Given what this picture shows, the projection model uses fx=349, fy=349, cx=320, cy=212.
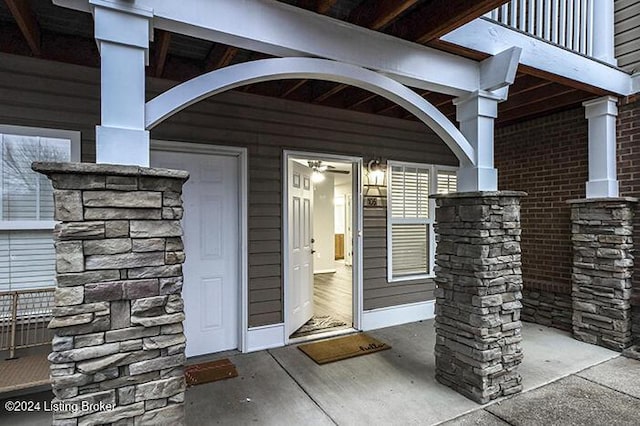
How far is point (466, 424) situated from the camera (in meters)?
2.38

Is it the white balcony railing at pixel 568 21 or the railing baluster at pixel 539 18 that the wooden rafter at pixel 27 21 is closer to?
the white balcony railing at pixel 568 21

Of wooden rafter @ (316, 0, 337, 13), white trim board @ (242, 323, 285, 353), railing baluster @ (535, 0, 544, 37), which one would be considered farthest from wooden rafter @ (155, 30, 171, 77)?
railing baluster @ (535, 0, 544, 37)

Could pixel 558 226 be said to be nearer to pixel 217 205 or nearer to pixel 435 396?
pixel 435 396

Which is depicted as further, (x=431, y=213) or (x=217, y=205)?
(x=431, y=213)

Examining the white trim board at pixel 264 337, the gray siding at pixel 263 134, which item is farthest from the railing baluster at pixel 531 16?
the white trim board at pixel 264 337

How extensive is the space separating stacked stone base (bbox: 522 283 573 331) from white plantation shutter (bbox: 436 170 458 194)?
172 cm

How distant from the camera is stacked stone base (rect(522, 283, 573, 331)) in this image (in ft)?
14.1

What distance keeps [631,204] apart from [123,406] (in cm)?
484

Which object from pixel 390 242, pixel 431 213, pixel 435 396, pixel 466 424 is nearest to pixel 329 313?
pixel 390 242

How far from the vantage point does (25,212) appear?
2.80 m

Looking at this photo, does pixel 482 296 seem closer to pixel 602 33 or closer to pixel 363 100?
pixel 363 100

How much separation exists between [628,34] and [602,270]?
2598mm

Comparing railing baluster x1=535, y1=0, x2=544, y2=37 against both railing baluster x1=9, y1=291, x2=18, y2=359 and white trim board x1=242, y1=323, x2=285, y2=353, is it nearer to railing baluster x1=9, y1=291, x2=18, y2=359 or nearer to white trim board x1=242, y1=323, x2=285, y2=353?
white trim board x1=242, y1=323, x2=285, y2=353

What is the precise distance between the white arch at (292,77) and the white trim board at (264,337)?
8.13 feet
